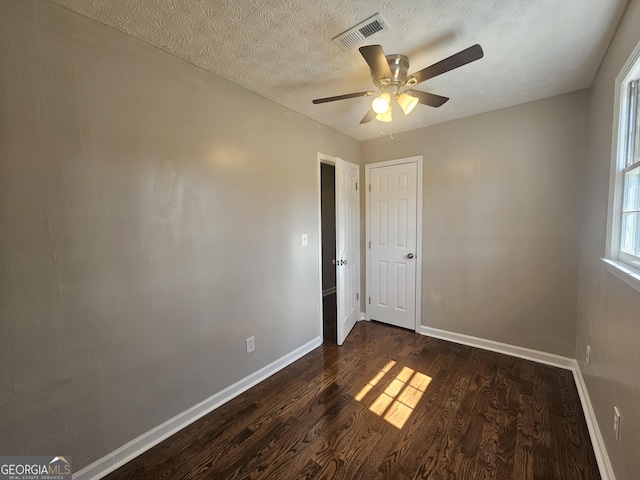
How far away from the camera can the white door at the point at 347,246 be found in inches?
115

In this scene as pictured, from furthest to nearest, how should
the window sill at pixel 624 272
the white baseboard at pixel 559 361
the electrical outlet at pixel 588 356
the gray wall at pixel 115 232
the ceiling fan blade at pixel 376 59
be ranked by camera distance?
the electrical outlet at pixel 588 356 < the white baseboard at pixel 559 361 < the ceiling fan blade at pixel 376 59 < the gray wall at pixel 115 232 < the window sill at pixel 624 272

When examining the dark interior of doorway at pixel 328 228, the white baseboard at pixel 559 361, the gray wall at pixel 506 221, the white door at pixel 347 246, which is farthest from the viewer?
the dark interior of doorway at pixel 328 228

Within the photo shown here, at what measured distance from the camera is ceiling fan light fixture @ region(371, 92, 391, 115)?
1688mm

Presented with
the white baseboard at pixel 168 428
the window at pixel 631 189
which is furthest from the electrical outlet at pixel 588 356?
the white baseboard at pixel 168 428

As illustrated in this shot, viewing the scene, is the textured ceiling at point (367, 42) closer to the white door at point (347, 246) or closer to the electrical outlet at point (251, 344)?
the white door at point (347, 246)

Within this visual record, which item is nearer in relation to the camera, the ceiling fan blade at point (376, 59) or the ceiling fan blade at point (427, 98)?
the ceiling fan blade at point (376, 59)

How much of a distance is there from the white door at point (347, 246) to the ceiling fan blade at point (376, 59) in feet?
4.44

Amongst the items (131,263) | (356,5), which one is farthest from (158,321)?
(356,5)

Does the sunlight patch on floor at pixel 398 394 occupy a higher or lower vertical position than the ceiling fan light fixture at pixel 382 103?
lower

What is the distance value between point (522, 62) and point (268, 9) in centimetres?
172

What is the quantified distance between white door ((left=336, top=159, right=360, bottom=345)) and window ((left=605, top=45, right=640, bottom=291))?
2030 millimetres

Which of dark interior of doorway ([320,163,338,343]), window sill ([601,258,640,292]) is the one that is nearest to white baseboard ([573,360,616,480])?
window sill ([601,258,640,292])

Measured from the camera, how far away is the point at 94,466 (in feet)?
4.71

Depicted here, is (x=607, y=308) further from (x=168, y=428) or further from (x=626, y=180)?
(x=168, y=428)
